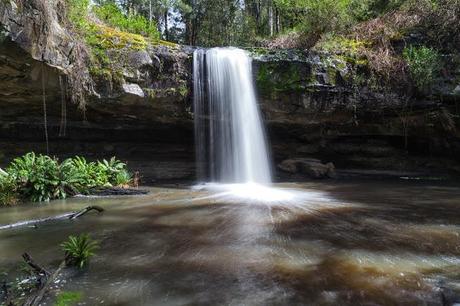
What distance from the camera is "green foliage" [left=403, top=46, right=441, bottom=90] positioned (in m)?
12.1

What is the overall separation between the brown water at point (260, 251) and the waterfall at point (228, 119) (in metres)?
4.91

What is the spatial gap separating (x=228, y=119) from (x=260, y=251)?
28.3 feet

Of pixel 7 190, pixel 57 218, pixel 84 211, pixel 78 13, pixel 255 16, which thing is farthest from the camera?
pixel 255 16

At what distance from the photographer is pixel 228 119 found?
43.4ft

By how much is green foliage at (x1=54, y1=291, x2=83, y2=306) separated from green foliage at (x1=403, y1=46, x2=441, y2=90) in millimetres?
11775

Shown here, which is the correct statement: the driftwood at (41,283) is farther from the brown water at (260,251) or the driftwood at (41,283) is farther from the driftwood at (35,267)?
the brown water at (260,251)

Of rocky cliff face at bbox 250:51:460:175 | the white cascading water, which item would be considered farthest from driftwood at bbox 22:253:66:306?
rocky cliff face at bbox 250:51:460:175

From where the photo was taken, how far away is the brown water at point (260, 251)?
361cm

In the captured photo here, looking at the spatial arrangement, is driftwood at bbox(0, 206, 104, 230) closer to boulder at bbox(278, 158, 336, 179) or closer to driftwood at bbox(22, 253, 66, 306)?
driftwood at bbox(22, 253, 66, 306)

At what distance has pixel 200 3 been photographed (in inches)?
1110

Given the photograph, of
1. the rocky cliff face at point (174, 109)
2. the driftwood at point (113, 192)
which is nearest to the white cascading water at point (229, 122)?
the rocky cliff face at point (174, 109)

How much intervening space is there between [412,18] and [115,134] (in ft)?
36.8

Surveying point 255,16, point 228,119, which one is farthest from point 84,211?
point 255,16

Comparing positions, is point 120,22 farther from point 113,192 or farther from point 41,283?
point 41,283
